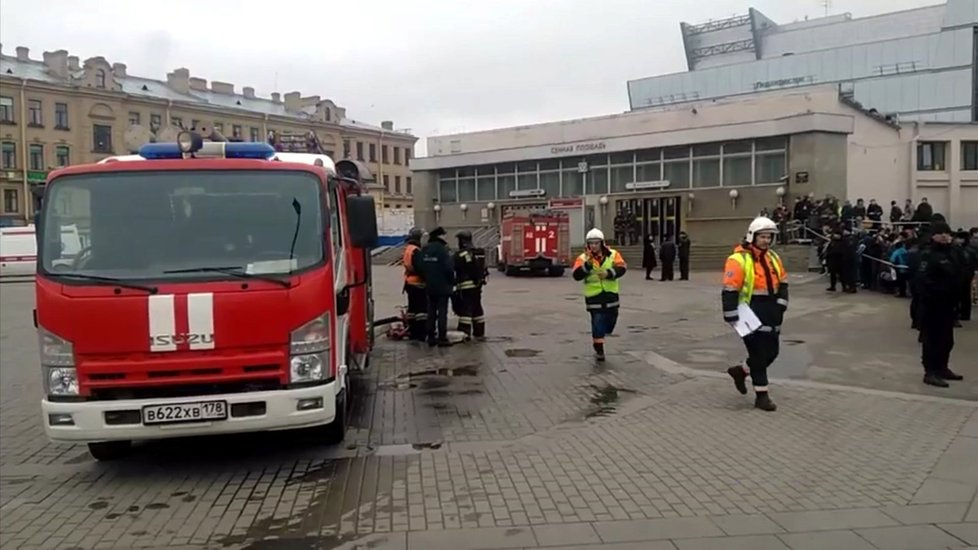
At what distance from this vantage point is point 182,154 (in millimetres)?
6887

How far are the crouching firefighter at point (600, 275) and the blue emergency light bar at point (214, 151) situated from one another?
5063mm

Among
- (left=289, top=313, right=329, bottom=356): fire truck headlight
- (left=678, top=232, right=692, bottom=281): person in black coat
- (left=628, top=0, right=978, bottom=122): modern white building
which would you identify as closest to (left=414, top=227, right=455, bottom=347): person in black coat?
(left=289, top=313, right=329, bottom=356): fire truck headlight

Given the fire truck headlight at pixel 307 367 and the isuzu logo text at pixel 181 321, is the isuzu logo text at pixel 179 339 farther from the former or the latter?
the fire truck headlight at pixel 307 367

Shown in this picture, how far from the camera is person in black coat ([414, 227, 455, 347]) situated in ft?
40.1

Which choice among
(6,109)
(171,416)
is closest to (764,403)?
(171,416)

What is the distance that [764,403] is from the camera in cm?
827

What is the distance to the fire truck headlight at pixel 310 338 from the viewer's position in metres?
6.12

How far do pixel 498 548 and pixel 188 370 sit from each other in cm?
266

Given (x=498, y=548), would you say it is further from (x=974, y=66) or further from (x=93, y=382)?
(x=974, y=66)

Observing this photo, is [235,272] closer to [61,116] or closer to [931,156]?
[931,156]

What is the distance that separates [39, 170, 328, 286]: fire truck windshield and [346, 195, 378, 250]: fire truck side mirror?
0.66 m

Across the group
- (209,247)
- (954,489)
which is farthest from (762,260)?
(209,247)

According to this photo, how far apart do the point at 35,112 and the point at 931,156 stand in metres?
57.8

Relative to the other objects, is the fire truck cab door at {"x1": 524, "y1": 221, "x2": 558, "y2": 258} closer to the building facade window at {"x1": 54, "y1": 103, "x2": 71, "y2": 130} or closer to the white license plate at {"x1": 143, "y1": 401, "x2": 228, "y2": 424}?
the white license plate at {"x1": 143, "y1": 401, "x2": 228, "y2": 424}
